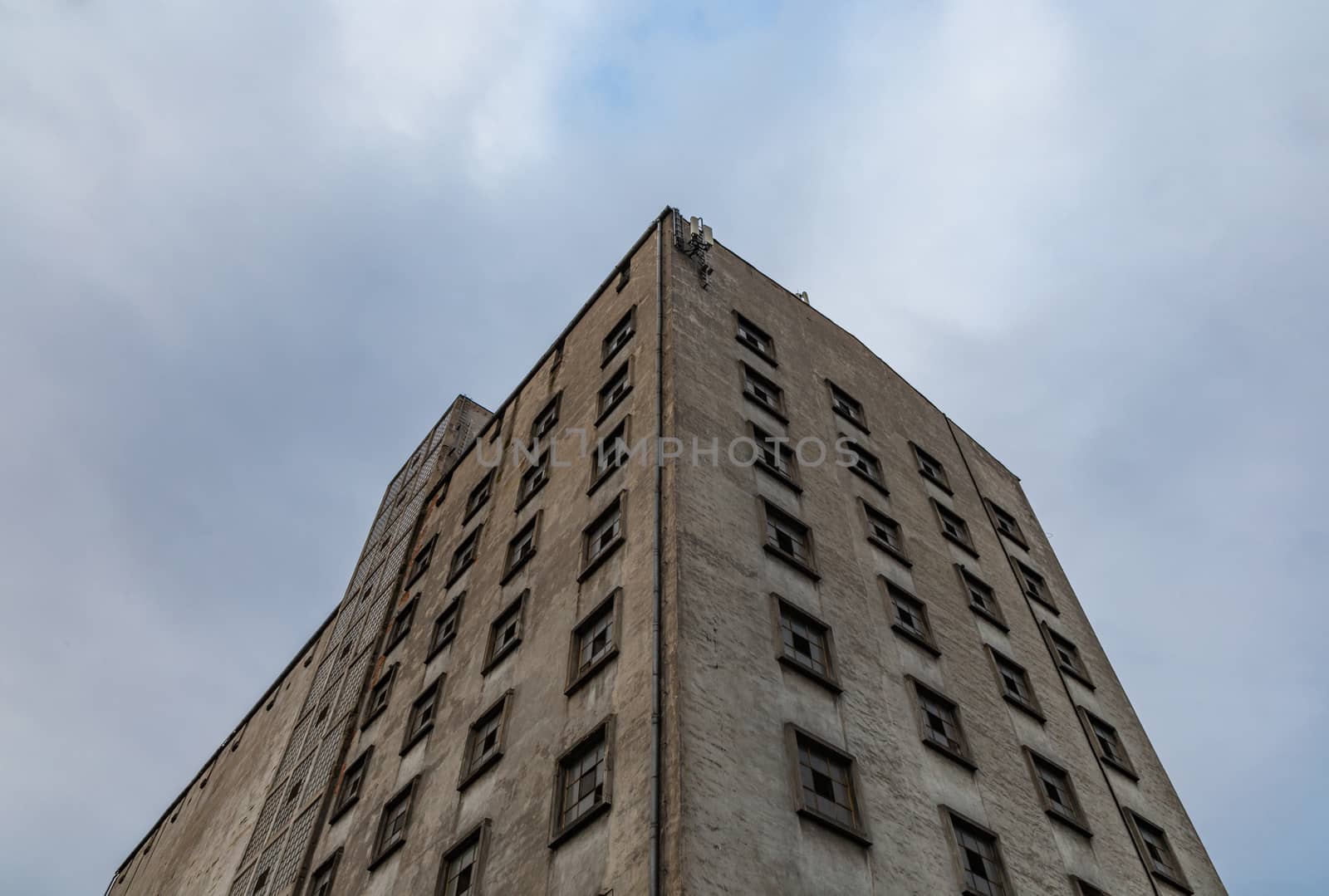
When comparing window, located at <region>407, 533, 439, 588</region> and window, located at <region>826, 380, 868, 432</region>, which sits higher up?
window, located at <region>826, 380, 868, 432</region>

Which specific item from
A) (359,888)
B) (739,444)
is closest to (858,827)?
(739,444)

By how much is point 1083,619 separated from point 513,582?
23.4 meters

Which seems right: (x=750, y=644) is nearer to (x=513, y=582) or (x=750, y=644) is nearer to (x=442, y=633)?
(x=513, y=582)

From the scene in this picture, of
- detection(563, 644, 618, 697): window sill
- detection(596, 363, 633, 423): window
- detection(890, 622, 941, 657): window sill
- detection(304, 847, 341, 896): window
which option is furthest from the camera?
detection(596, 363, 633, 423): window

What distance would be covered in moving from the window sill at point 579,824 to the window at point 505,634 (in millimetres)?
7560

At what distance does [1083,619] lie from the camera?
3981 cm

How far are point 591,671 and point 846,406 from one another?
1803cm

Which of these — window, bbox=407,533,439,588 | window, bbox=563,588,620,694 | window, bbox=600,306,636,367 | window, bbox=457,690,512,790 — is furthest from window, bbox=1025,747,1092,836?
window, bbox=407,533,439,588

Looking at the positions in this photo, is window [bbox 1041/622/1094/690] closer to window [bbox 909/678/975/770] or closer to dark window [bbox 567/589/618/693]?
window [bbox 909/678/975/770]

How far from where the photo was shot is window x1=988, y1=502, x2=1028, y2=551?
39934 mm

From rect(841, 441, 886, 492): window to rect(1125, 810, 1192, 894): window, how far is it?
39.5 feet

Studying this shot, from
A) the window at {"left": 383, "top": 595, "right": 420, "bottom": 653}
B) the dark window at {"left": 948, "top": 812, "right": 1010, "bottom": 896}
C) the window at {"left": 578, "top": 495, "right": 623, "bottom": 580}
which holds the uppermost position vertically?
the window at {"left": 383, "top": 595, "right": 420, "bottom": 653}

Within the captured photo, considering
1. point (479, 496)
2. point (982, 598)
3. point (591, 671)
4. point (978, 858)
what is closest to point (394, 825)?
point (591, 671)

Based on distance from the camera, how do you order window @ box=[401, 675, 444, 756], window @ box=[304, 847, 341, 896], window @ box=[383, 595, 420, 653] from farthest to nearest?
1. window @ box=[383, 595, 420, 653]
2. window @ box=[401, 675, 444, 756]
3. window @ box=[304, 847, 341, 896]
